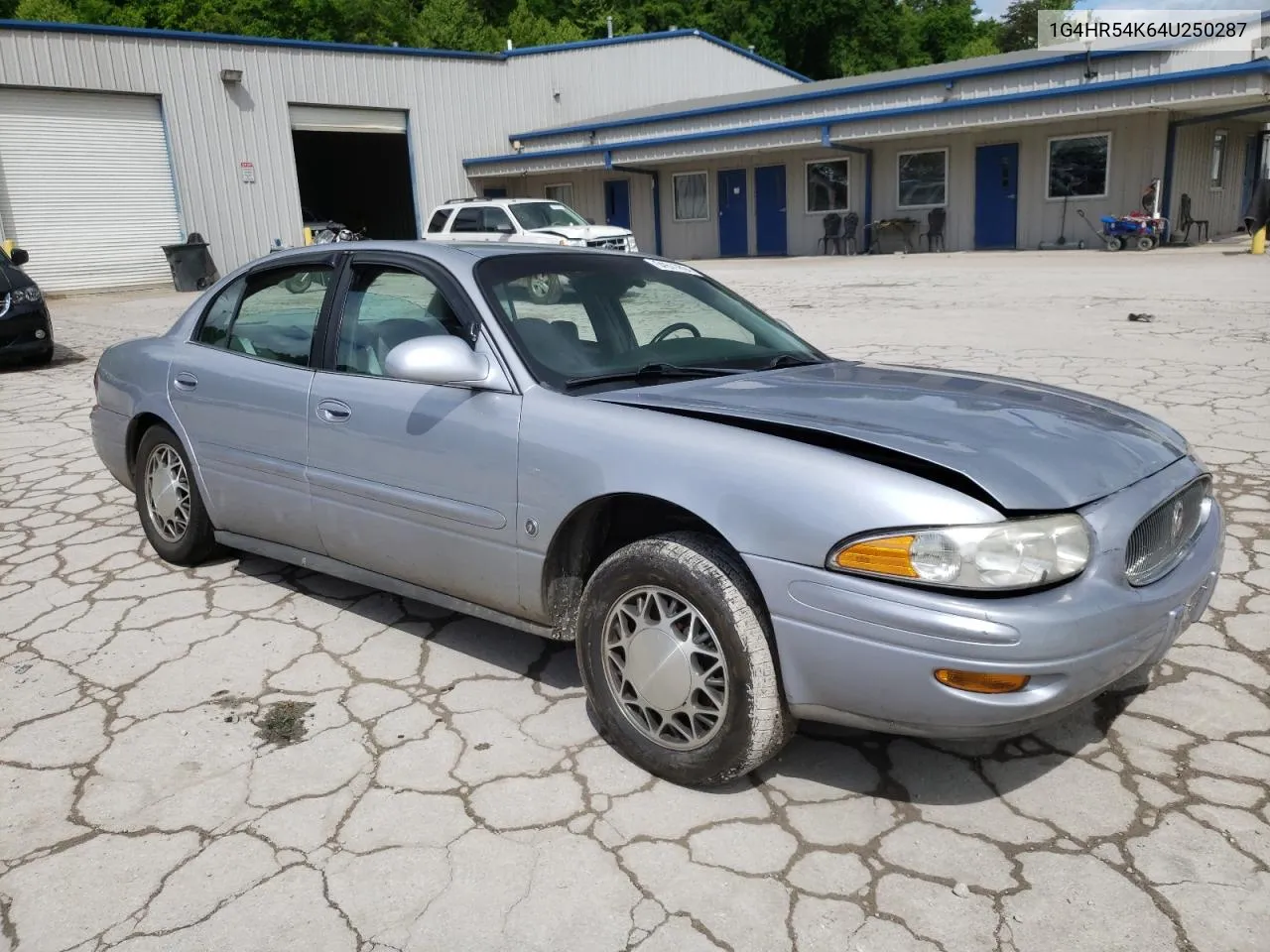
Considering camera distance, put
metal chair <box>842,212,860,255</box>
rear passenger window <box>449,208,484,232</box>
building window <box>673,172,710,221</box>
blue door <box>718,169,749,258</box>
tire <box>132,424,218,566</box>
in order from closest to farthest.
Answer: tire <box>132,424,218,566</box>
rear passenger window <box>449,208,484,232</box>
metal chair <box>842,212,860,255</box>
blue door <box>718,169,749,258</box>
building window <box>673,172,710,221</box>

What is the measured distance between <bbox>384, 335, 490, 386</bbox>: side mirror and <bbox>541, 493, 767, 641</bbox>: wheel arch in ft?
1.88

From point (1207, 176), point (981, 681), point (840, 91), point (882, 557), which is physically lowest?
point (981, 681)

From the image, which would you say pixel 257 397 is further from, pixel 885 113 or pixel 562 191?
pixel 562 191

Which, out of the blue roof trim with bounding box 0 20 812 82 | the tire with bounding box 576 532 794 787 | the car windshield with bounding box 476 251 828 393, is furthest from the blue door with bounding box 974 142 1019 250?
the tire with bounding box 576 532 794 787

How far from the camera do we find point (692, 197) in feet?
98.3

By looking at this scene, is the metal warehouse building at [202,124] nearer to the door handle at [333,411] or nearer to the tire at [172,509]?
the tire at [172,509]

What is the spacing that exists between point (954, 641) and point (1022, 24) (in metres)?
69.7

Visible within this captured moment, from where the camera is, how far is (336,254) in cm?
393

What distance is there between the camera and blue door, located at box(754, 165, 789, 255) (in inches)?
1101

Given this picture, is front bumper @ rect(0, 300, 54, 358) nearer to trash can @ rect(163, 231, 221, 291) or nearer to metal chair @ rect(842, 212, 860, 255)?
trash can @ rect(163, 231, 221, 291)

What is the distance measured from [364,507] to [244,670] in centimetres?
76

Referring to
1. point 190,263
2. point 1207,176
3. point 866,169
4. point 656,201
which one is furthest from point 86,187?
point 1207,176

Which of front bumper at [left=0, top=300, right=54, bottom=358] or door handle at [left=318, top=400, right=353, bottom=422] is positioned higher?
door handle at [left=318, top=400, right=353, bottom=422]

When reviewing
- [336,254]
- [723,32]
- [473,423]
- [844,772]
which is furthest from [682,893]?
[723,32]
